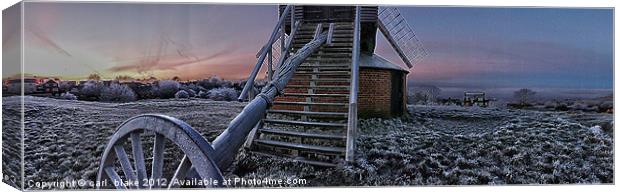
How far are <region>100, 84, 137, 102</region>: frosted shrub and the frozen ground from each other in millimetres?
81

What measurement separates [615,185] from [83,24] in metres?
6.60

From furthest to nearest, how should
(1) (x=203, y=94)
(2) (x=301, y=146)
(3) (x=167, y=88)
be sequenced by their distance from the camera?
(2) (x=301, y=146)
(1) (x=203, y=94)
(3) (x=167, y=88)

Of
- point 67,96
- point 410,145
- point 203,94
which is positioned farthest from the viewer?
point 410,145

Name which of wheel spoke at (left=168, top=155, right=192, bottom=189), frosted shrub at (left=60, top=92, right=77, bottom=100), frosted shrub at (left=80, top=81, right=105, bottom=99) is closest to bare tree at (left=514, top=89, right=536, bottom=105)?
wheel spoke at (left=168, top=155, right=192, bottom=189)

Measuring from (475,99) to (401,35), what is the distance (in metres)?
1.22

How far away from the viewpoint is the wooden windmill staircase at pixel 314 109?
8.91m

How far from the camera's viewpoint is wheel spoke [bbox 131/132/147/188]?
7.96 m

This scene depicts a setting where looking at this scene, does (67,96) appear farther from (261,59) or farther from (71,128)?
(261,59)

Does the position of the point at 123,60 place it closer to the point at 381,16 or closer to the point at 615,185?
the point at 381,16

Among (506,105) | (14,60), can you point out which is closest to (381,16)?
(506,105)

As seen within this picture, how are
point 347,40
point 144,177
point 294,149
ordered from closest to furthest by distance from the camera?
point 144,177, point 294,149, point 347,40

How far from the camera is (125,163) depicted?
8266 millimetres

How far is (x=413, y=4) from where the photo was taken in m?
9.03

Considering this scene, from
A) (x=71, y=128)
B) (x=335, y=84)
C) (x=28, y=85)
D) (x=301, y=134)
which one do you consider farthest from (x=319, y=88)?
(x=28, y=85)
